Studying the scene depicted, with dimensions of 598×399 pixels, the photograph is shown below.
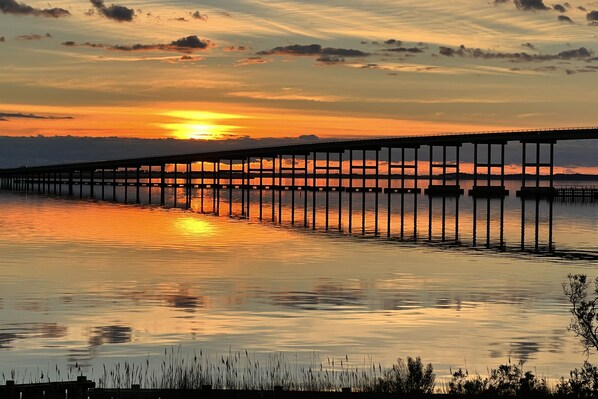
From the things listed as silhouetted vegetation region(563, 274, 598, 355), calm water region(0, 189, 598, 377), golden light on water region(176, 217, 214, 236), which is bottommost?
golden light on water region(176, 217, 214, 236)

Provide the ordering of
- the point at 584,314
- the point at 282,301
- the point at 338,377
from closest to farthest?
the point at 584,314, the point at 338,377, the point at 282,301

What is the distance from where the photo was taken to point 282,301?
3800 centimetres

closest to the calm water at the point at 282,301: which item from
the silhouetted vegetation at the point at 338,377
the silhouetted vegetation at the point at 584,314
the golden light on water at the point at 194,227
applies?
the silhouetted vegetation at the point at 338,377

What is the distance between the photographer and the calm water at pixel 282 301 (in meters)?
27.7

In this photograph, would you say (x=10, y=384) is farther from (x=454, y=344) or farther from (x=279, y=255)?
(x=279, y=255)

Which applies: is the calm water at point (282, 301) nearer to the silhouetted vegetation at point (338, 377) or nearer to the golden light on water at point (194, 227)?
the silhouetted vegetation at point (338, 377)

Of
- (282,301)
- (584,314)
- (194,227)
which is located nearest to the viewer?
(584,314)

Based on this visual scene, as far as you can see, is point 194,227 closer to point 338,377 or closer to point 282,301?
point 282,301

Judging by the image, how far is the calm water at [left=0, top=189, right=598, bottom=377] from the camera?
2767 cm

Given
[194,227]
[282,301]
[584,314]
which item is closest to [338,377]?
[584,314]

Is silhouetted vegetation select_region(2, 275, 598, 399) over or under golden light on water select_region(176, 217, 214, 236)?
over

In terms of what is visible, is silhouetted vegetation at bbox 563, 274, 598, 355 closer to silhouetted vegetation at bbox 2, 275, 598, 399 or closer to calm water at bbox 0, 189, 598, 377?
silhouetted vegetation at bbox 2, 275, 598, 399

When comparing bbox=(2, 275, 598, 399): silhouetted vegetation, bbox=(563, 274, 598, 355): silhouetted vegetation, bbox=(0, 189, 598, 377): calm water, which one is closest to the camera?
bbox=(2, 275, 598, 399): silhouetted vegetation

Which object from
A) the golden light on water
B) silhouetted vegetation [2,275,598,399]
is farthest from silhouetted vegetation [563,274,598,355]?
the golden light on water
